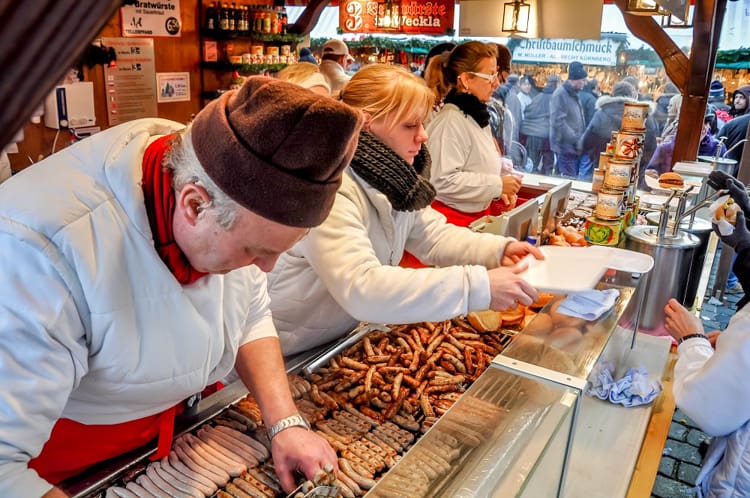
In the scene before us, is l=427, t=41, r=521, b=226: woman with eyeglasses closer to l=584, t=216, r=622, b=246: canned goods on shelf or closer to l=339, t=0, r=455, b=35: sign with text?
l=584, t=216, r=622, b=246: canned goods on shelf

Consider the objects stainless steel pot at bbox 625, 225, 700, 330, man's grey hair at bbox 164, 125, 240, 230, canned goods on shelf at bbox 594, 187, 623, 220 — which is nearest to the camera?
man's grey hair at bbox 164, 125, 240, 230

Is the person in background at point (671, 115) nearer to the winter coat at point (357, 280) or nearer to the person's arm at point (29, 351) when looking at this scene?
the winter coat at point (357, 280)

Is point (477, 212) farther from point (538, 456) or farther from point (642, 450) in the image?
point (538, 456)

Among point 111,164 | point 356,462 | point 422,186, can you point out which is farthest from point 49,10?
point 422,186

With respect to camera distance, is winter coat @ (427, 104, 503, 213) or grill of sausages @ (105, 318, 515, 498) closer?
grill of sausages @ (105, 318, 515, 498)

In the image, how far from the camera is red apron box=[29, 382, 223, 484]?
57.1 inches

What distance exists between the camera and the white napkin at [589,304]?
2.41m

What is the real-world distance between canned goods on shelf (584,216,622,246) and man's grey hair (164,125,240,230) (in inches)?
116

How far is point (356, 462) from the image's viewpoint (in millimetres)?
1535

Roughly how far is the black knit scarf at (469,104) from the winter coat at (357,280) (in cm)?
206

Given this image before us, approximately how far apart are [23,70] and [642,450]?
306 cm

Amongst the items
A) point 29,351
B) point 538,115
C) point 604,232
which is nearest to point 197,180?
point 29,351

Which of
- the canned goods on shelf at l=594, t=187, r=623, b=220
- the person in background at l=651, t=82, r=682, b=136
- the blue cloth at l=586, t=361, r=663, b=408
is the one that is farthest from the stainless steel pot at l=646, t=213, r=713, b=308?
the person in background at l=651, t=82, r=682, b=136

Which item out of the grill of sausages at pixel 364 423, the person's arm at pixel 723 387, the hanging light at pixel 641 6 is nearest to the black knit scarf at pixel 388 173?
the grill of sausages at pixel 364 423
